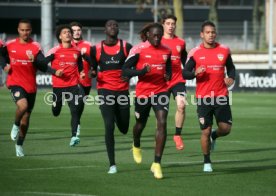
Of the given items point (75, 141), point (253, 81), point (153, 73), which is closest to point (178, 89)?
point (75, 141)

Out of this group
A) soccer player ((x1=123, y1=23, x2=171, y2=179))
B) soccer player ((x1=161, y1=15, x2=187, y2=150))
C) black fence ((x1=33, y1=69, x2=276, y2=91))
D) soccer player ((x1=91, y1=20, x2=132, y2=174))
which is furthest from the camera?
black fence ((x1=33, y1=69, x2=276, y2=91))

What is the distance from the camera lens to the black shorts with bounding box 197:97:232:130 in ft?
54.1

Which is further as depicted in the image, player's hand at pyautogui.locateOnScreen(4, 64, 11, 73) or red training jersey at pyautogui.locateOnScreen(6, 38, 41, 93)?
red training jersey at pyautogui.locateOnScreen(6, 38, 41, 93)

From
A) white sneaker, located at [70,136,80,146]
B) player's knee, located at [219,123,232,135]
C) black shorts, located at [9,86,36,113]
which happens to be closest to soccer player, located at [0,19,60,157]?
black shorts, located at [9,86,36,113]

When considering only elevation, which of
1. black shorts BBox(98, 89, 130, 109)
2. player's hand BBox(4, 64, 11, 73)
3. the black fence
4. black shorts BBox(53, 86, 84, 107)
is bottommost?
the black fence

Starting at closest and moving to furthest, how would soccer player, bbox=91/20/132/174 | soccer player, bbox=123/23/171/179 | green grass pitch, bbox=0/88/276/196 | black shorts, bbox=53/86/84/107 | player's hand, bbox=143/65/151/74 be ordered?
green grass pitch, bbox=0/88/276/196 → player's hand, bbox=143/65/151/74 → soccer player, bbox=123/23/171/179 → soccer player, bbox=91/20/132/174 → black shorts, bbox=53/86/84/107

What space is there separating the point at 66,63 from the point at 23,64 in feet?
8.50

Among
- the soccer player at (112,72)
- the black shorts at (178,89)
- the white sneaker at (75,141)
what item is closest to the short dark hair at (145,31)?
the soccer player at (112,72)

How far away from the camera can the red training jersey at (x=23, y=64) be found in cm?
1898

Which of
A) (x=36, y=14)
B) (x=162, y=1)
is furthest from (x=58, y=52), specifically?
(x=36, y=14)

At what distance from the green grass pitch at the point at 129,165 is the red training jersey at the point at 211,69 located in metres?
1.24

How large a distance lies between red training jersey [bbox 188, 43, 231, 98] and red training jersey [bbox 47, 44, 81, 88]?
17.3ft

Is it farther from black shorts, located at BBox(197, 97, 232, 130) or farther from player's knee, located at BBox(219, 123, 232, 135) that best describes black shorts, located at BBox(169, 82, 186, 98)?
black shorts, located at BBox(197, 97, 232, 130)

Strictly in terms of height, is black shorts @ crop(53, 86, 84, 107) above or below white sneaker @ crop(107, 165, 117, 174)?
above
